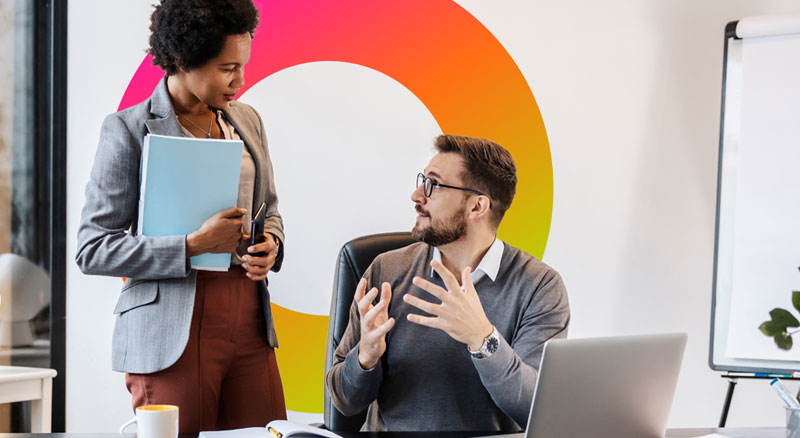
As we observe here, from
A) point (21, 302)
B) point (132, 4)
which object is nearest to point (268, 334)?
point (21, 302)

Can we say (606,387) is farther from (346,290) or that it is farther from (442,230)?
(346,290)

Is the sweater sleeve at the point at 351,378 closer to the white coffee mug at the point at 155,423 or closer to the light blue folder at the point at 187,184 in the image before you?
the light blue folder at the point at 187,184

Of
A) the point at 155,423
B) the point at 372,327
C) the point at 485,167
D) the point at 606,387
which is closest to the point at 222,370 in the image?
the point at 372,327

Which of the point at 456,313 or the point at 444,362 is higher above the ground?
the point at 456,313

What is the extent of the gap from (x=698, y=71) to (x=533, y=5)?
28.9 inches

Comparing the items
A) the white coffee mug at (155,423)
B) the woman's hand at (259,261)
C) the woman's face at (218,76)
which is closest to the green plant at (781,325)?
the woman's hand at (259,261)

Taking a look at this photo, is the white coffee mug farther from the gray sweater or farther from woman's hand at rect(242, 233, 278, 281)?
woman's hand at rect(242, 233, 278, 281)

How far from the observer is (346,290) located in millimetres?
1806

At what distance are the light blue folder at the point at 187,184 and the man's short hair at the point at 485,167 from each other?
529 millimetres

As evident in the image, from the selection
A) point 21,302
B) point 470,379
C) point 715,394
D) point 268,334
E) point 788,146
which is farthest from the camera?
point 715,394

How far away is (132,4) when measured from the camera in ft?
8.98

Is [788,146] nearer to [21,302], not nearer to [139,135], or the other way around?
[139,135]

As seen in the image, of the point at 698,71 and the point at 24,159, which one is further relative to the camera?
the point at 698,71

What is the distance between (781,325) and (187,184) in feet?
6.67
